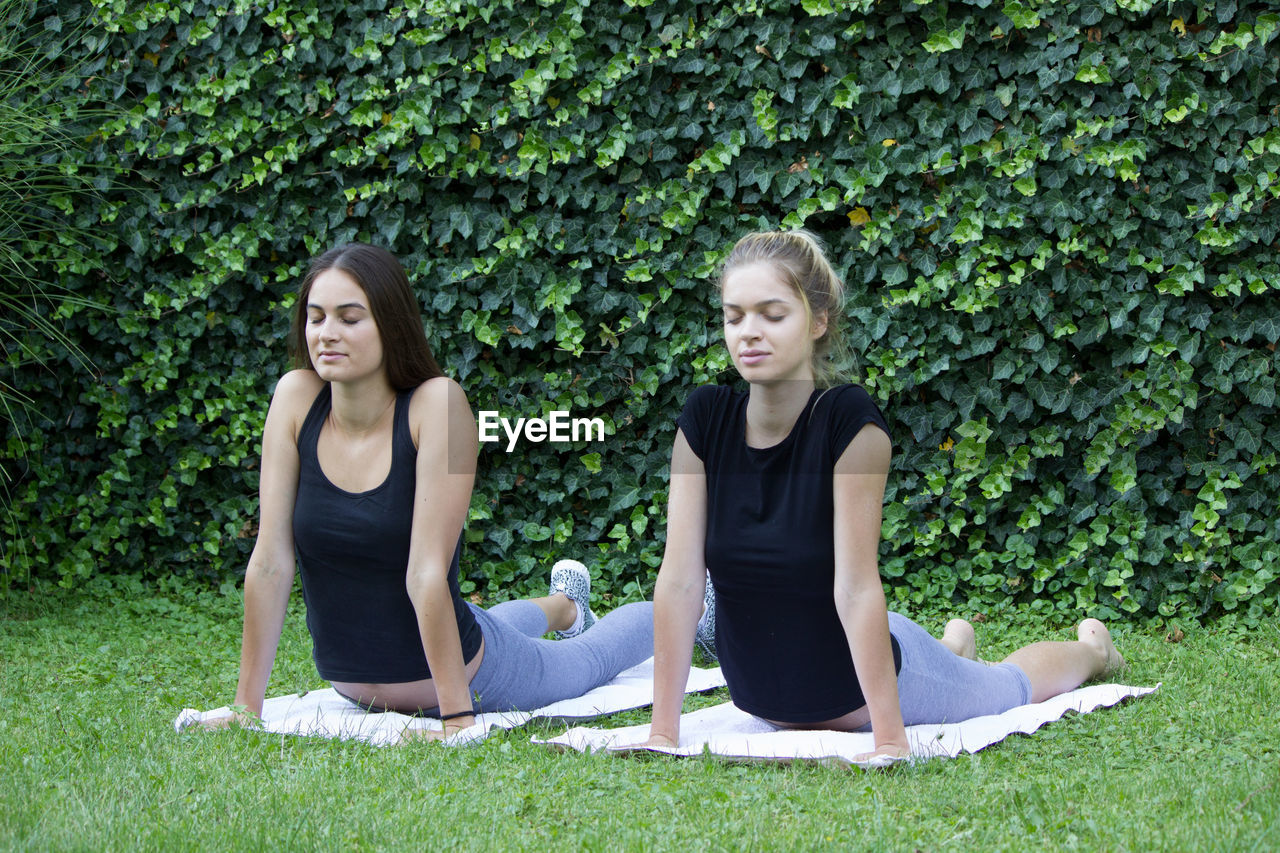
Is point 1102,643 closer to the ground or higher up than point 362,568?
closer to the ground

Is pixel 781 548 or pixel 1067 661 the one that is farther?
pixel 1067 661

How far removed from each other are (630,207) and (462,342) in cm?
98

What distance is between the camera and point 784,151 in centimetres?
516

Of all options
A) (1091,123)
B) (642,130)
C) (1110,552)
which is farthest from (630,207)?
(1110,552)

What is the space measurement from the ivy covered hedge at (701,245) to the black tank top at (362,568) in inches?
73.1

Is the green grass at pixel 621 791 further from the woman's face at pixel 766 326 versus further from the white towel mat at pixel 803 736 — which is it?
the woman's face at pixel 766 326

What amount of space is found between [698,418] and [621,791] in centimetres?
106

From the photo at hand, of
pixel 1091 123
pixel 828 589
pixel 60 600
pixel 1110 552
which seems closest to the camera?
pixel 828 589

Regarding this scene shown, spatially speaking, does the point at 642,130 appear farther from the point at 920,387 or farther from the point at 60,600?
the point at 60,600

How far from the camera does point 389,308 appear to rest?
141 inches

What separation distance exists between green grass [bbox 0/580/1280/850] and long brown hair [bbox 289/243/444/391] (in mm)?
1089

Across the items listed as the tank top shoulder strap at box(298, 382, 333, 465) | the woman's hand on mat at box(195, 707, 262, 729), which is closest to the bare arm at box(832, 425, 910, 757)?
the tank top shoulder strap at box(298, 382, 333, 465)

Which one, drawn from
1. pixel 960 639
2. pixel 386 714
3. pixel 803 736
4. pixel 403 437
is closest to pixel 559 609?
pixel 386 714

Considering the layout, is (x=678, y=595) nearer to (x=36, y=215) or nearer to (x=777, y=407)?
(x=777, y=407)
